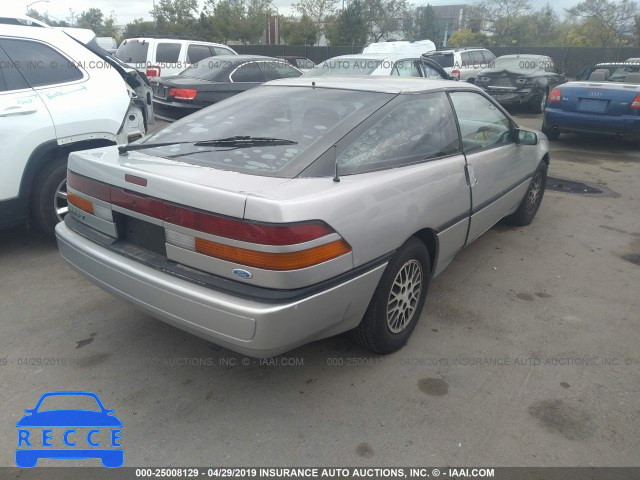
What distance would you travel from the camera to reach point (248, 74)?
9.35 m

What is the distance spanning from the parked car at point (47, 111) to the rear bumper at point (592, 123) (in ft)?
23.8

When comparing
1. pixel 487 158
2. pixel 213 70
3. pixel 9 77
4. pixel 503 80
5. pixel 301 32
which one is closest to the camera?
pixel 487 158

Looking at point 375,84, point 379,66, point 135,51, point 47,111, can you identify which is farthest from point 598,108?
point 135,51

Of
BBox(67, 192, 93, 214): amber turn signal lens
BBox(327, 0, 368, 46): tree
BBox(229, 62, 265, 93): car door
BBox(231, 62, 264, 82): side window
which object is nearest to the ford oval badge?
BBox(67, 192, 93, 214): amber turn signal lens

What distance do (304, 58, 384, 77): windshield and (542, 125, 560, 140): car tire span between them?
312 centimetres

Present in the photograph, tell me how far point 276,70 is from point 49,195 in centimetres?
667

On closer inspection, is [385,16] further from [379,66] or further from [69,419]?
[69,419]

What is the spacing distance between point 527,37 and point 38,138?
54.4 meters

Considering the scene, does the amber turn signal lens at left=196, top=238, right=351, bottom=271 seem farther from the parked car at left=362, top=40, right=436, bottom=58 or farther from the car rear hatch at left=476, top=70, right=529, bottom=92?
the parked car at left=362, top=40, right=436, bottom=58

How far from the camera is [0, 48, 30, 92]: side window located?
13.1 feet

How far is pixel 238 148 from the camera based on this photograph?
2.79m

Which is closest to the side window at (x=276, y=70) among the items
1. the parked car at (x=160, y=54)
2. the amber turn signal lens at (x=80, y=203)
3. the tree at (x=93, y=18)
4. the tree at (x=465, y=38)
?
the parked car at (x=160, y=54)

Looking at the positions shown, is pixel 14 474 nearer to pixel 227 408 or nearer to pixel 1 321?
pixel 227 408

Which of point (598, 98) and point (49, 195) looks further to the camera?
point (598, 98)
